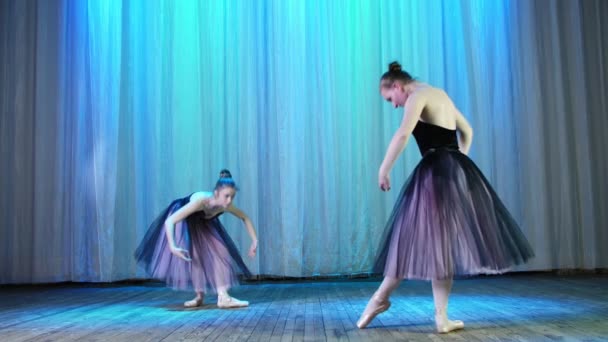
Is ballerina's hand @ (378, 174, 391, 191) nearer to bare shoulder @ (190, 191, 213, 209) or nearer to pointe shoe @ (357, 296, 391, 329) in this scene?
pointe shoe @ (357, 296, 391, 329)

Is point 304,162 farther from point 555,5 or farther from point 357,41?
point 555,5

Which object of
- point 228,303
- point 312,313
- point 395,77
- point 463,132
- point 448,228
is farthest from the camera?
point 228,303

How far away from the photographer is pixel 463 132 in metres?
2.75

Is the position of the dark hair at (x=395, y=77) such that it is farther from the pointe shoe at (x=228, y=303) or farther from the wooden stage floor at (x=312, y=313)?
the pointe shoe at (x=228, y=303)

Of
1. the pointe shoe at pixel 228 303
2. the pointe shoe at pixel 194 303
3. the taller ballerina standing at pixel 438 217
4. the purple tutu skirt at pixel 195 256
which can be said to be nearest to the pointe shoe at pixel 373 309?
the taller ballerina standing at pixel 438 217

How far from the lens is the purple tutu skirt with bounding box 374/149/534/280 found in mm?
2391

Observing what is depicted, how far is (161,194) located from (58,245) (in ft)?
3.44

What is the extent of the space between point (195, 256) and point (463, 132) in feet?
6.26

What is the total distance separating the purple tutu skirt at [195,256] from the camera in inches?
152

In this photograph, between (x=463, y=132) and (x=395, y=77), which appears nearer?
(x=395, y=77)

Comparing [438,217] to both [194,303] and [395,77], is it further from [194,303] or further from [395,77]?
[194,303]

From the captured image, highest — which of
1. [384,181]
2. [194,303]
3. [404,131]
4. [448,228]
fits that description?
[404,131]

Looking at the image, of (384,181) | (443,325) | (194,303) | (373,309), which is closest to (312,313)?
(373,309)

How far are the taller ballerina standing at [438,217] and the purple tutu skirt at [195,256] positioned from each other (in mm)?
1451
